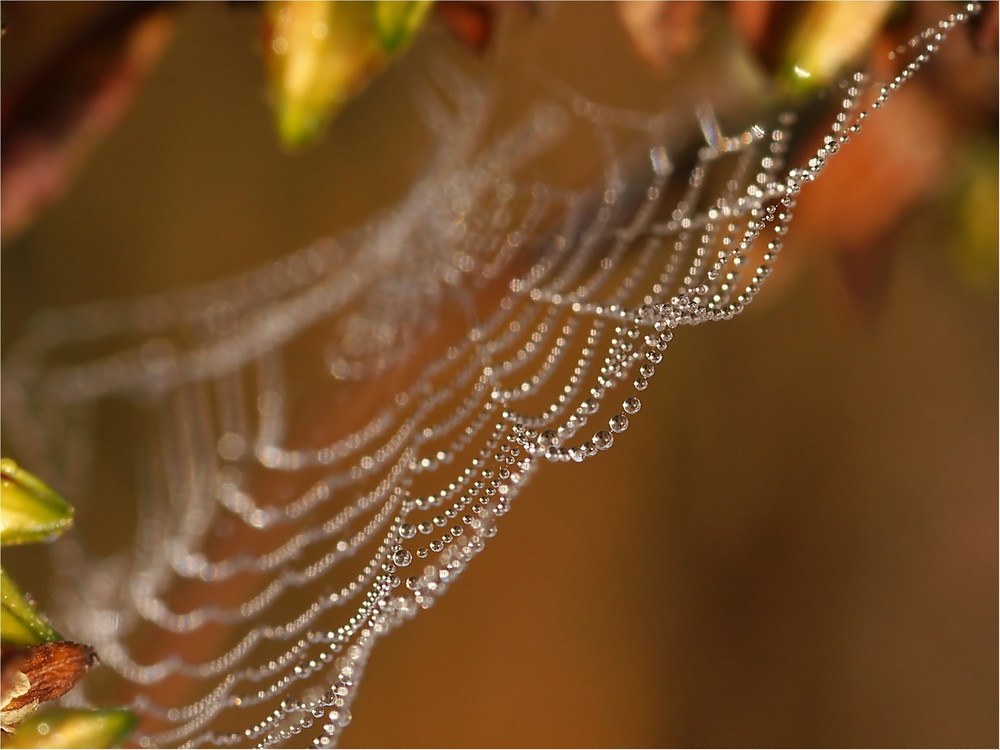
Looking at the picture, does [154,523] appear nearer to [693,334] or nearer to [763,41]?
[693,334]

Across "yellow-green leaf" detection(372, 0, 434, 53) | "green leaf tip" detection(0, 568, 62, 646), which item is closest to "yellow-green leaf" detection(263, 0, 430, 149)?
"yellow-green leaf" detection(372, 0, 434, 53)

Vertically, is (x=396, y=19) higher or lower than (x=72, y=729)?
higher

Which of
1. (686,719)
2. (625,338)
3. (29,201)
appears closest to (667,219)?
(625,338)

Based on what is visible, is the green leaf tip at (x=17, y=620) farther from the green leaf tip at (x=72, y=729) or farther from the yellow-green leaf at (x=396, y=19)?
the yellow-green leaf at (x=396, y=19)

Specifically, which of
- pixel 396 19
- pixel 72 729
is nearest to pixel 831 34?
pixel 396 19

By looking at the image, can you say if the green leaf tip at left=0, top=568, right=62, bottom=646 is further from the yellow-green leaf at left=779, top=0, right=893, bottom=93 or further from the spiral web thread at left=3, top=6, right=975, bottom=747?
the yellow-green leaf at left=779, top=0, right=893, bottom=93

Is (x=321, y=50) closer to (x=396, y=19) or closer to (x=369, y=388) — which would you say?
(x=396, y=19)

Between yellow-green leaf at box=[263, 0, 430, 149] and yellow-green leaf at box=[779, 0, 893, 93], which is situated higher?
yellow-green leaf at box=[263, 0, 430, 149]
